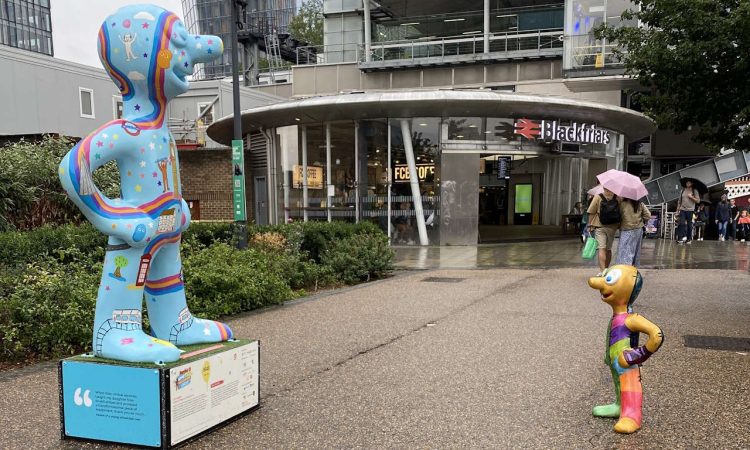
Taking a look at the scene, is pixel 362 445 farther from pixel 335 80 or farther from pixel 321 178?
pixel 335 80

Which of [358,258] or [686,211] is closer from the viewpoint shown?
[358,258]

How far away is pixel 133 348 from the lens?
3.13 metres

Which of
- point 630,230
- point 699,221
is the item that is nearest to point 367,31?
point 699,221

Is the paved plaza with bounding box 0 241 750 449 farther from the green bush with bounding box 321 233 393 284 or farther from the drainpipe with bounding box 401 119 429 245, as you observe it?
the drainpipe with bounding box 401 119 429 245

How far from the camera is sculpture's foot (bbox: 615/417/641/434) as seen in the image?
3295 mm

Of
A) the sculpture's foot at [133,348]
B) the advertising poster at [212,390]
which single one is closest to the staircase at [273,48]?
the advertising poster at [212,390]

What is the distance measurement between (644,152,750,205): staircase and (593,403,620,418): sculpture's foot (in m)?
20.6

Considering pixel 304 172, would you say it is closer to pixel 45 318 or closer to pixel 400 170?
pixel 400 170

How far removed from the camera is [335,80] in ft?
93.0

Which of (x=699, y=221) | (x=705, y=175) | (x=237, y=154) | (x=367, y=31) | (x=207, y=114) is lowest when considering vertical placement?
(x=699, y=221)

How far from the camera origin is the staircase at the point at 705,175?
70.5 feet

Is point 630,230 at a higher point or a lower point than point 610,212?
lower

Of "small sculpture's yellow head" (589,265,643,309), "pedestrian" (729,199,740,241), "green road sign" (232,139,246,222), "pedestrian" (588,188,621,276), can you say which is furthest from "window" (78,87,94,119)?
"pedestrian" (729,199,740,241)

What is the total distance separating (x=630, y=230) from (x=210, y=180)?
15841 mm
